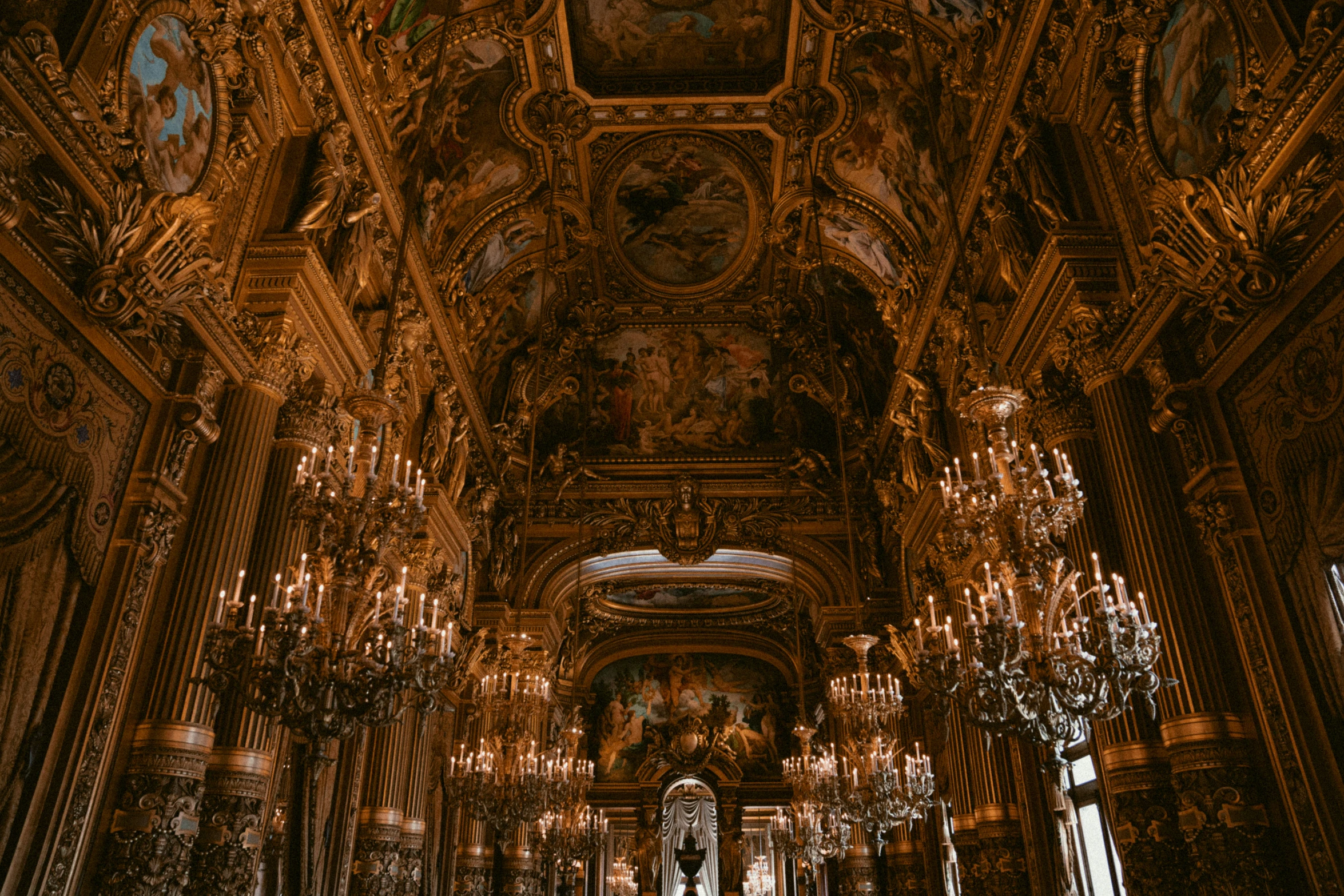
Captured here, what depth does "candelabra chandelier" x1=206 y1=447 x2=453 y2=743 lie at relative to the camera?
4.90 m

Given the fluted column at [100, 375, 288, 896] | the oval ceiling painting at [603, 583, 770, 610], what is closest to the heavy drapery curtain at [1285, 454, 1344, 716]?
the fluted column at [100, 375, 288, 896]

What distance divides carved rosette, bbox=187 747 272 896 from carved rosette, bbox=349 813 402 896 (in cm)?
381

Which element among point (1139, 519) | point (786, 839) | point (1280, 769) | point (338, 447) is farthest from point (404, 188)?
point (786, 839)

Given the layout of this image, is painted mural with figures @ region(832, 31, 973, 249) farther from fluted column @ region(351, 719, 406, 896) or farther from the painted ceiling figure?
fluted column @ region(351, 719, 406, 896)

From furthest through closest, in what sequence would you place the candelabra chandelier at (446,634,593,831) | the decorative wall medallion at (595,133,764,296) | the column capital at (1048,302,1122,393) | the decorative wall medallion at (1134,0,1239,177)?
the decorative wall medallion at (595,133,764,296) < the candelabra chandelier at (446,634,593,831) < the column capital at (1048,302,1122,393) < the decorative wall medallion at (1134,0,1239,177)

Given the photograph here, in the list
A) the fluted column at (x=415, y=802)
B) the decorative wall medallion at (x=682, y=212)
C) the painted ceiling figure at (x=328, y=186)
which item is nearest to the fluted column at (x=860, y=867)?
the fluted column at (x=415, y=802)

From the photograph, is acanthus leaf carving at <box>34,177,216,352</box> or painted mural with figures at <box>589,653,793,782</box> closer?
acanthus leaf carving at <box>34,177,216,352</box>

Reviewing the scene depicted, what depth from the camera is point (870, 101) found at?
1194cm

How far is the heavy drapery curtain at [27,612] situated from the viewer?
4.87 m

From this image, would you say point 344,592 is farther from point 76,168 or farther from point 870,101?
point 870,101

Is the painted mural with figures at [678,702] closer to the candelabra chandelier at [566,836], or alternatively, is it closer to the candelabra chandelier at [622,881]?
the candelabra chandelier at [622,881]

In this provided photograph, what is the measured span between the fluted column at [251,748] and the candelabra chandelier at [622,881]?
2128 centimetres

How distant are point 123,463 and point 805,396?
12.9 meters

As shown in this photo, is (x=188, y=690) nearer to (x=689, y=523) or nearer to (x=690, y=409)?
(x=689, y=523)
